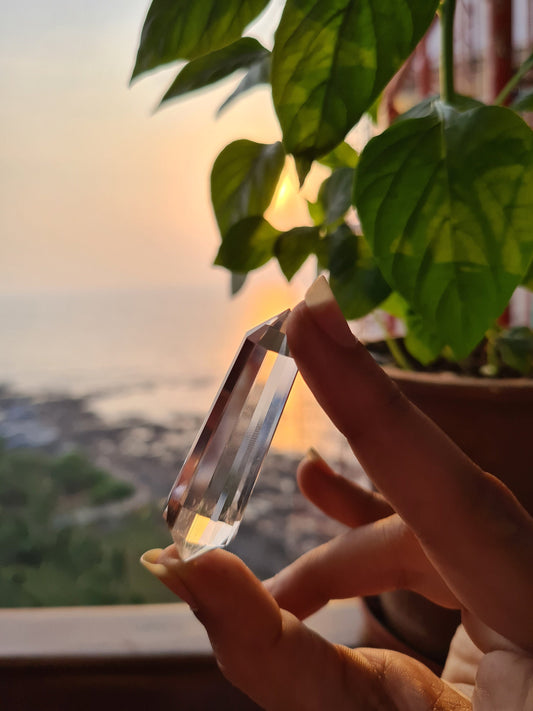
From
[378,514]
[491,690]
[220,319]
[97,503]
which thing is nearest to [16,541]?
[97,503]

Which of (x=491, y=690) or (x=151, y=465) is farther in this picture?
(x=151, y=465)

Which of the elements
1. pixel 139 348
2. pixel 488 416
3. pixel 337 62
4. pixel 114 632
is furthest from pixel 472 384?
pixel 139 348

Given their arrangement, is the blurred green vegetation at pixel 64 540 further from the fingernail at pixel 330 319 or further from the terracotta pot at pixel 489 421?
the fingernail at pixel 330 319

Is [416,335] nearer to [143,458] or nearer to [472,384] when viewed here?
[472,384]

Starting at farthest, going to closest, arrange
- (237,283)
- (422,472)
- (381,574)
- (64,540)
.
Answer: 1. (64,540)
2. (237,283)
3. (381,574)
4. (422,472)

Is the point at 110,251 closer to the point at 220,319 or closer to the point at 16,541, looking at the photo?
the point at 220,319

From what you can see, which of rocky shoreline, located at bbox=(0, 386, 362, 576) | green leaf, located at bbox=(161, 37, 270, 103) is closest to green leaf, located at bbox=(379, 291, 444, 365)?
green leaf, located at bbox=(161, 37, 270, 103)
